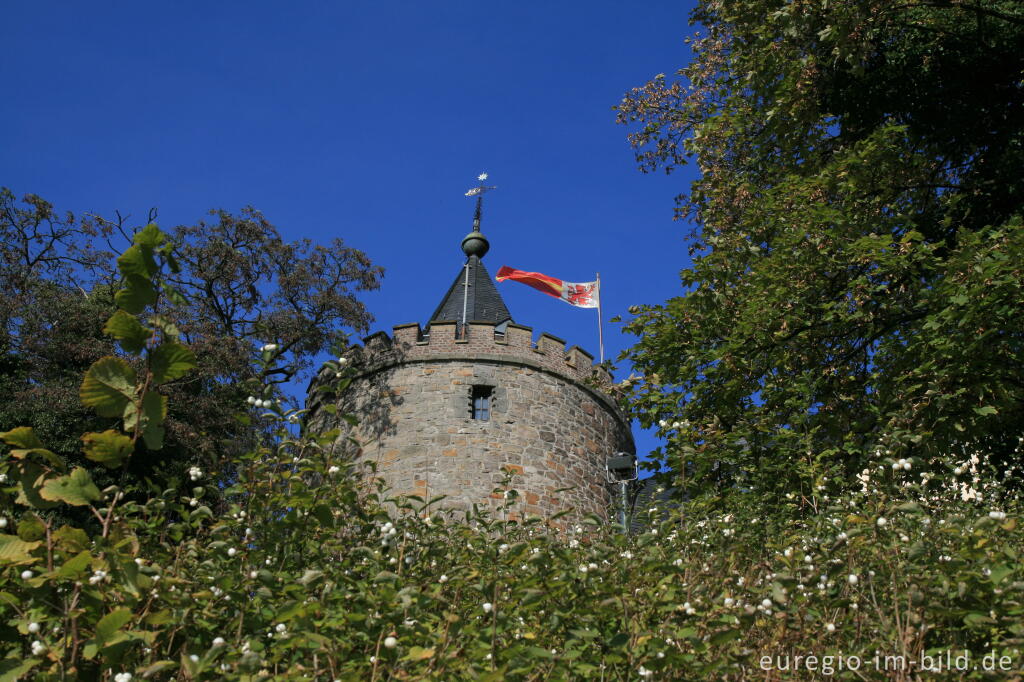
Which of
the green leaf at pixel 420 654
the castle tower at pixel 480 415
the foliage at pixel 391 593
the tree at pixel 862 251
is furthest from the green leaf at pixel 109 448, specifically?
the castle tower at pixel 480 415

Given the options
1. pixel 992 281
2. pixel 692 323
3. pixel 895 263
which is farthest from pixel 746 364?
pixel 992 281

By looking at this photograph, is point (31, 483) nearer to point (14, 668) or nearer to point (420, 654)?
point (14, 668)

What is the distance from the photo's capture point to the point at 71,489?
8.55 feet

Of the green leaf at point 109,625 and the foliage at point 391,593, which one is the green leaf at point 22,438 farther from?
the green leaf at point 109,625

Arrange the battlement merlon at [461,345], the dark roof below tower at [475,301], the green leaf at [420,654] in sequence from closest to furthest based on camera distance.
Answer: the green leaf at [420,654] → the battlement merlon at [461,345] → the dark roof below tower at [475,301]

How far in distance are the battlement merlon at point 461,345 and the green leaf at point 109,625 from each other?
15.1m

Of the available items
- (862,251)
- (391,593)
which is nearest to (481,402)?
(862,251)

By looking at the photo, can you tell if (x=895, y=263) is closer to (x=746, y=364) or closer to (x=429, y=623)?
(x=746, y=364)

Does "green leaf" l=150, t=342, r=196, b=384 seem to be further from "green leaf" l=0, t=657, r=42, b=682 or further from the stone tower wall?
the stone tower wall

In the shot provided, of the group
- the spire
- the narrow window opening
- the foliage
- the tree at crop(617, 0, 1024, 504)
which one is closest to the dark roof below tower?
the spire

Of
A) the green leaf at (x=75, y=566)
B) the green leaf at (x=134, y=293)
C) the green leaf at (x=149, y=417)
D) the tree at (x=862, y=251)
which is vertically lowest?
the green leaf at (x=75, y=566)

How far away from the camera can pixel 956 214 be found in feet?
35.0

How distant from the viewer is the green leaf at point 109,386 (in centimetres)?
248

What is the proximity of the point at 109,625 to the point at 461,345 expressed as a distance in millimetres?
15338
